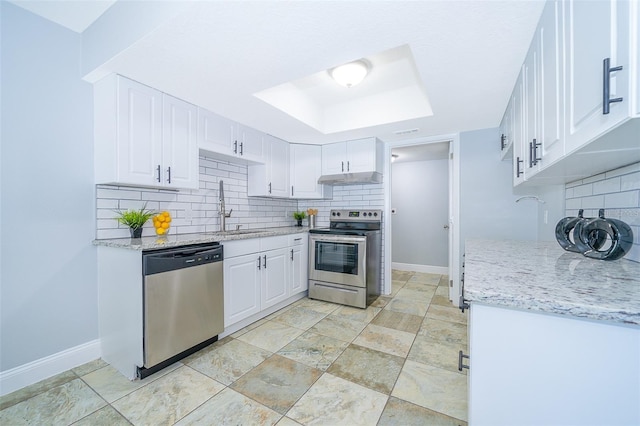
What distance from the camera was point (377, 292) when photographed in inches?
138

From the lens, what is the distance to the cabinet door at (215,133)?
2.55 m

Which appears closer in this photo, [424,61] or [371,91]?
[424,61]

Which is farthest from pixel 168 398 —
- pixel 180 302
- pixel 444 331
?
pixel 444 331

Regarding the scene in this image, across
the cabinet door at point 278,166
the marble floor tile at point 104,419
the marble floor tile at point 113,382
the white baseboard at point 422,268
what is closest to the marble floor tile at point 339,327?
the marble floor tile at point 113,382

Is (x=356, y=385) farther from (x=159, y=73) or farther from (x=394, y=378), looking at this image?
(x=159, y=73)

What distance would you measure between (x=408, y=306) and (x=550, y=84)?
2677mm

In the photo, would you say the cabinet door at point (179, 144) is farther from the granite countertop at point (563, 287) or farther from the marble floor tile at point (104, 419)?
the granite countertop at point (563, 287)

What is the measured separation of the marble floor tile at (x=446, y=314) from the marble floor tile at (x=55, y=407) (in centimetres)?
293

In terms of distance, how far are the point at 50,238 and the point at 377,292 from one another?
331 cm

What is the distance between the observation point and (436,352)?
2.14 meters

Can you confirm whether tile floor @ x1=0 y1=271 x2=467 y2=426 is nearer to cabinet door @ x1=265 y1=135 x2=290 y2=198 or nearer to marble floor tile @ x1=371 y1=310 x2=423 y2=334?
marble floor tile @ x1=371 y1=310 x2=423 y2=334

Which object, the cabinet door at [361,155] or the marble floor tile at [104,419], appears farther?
the cabinet door at [361,155]

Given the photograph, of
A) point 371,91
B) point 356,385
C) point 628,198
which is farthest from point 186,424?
point 371,91

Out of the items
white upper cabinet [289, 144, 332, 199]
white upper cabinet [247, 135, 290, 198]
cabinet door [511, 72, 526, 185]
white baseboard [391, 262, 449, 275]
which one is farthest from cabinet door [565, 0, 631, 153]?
white baseboard [391, 262, 449, 275]
